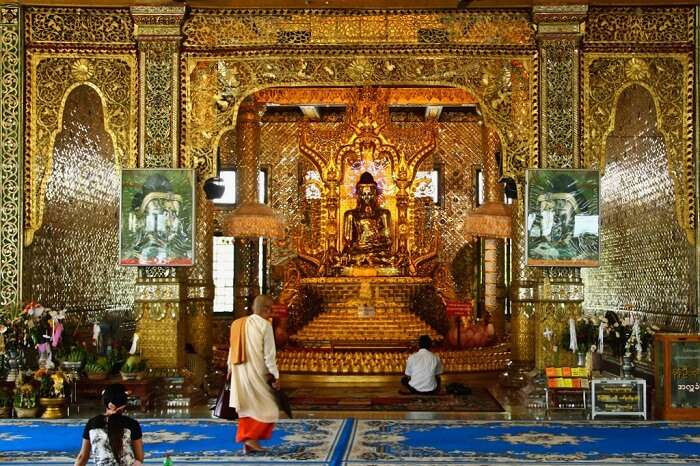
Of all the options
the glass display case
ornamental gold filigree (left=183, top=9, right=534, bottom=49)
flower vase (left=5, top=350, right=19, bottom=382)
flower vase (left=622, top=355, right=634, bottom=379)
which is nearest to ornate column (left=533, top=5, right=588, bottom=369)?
ornamental gold filigree (left=183, top=9, right=534, bottom=49)

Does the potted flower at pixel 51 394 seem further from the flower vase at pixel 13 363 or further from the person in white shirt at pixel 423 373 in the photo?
the person in white shirt at pixel 423 373

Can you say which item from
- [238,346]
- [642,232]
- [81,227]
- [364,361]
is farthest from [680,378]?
[81,227]

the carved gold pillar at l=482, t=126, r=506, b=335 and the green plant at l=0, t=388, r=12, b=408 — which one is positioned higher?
the carved gold pillar at l=482, t=126, r=506, b=335

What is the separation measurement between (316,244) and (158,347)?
7275 mm

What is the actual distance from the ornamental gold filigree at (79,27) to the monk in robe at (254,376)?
4554mm

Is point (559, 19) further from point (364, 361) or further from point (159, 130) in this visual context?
point (364, 361)

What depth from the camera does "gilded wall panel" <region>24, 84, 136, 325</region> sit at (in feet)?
40.4

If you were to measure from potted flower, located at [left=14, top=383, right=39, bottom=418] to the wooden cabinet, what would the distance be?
5.84m

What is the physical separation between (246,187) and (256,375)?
9.53 metres

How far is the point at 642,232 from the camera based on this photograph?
13.4 metres

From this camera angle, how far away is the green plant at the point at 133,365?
423 inches

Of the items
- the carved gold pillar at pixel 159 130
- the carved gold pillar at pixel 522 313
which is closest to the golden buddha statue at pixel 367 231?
the carved gold pillar at pixel 522 313

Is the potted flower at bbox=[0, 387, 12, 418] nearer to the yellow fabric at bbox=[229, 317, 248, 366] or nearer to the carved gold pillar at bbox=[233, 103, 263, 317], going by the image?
the yellow fabric at bbox=[229, 317, 248, 366]

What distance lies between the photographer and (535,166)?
11.2m
